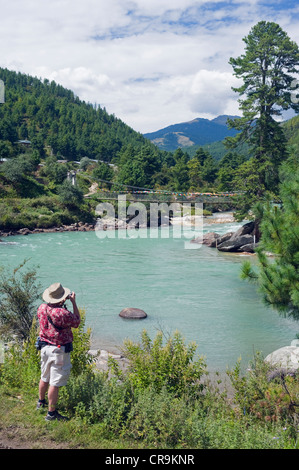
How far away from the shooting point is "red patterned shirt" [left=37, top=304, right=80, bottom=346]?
15.9 ft

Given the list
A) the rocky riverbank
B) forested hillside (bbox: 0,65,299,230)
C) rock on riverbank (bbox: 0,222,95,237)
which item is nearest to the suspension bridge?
forested hillside (bbox: 0,65,299,230)

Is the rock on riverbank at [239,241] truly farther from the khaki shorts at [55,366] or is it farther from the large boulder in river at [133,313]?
the khaki shorts at [55,366]

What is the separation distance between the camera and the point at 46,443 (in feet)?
13.5

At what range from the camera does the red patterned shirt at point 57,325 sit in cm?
483

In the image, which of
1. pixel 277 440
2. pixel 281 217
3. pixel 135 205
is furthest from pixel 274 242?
pixel 135 205

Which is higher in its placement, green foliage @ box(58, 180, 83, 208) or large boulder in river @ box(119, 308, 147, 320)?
green foliage @ box(58, 180, 83, 208)

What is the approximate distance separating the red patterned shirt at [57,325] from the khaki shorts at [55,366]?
0.10 metres

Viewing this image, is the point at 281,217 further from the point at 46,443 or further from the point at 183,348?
the point at 46,443

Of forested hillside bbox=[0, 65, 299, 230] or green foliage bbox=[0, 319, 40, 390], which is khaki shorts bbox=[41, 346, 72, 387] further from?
forested hillside bbox=[0, 65, 299, 230]

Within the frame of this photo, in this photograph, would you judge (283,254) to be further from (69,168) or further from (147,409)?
(69,168)

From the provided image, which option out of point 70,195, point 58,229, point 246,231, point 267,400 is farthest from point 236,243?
point 70,195

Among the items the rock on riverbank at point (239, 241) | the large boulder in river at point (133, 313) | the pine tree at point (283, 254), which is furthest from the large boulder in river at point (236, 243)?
the pine tree at point (283, 254)

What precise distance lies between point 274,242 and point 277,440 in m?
4.57

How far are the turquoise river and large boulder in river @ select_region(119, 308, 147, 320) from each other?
0.21 metres
